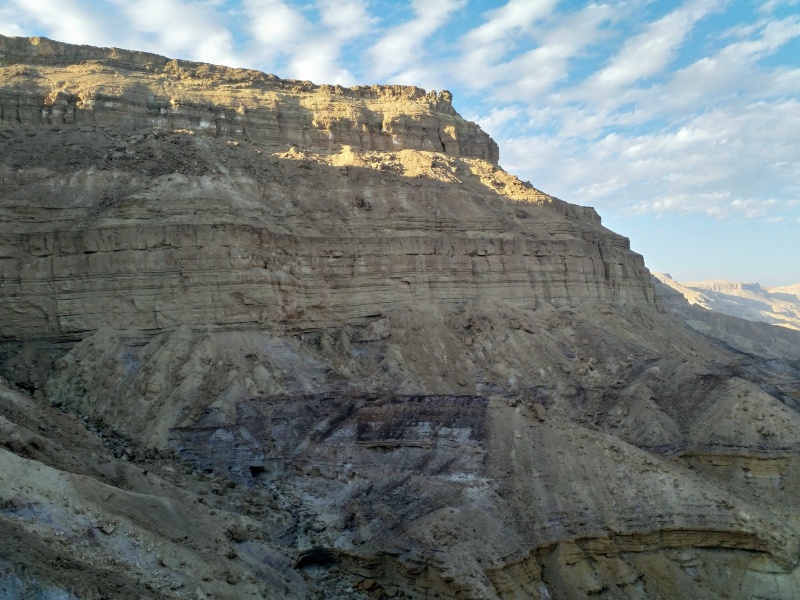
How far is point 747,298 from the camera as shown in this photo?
475 ft

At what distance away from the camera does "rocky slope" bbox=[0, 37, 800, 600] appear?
13.9 meters

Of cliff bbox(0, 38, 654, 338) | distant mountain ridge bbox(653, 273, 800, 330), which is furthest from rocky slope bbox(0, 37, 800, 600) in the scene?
distant mountain ridge bbox(653, 273, 800, 330)

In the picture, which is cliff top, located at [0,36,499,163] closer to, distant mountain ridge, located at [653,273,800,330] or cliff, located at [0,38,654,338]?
cliff, located at [0,38,654,338]

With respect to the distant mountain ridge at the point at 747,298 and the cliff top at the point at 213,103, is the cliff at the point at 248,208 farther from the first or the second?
the distant mountain ridge at the point at 747,298

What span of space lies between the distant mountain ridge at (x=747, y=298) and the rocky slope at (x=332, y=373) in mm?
78921

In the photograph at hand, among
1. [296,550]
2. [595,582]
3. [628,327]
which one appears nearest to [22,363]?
[296,550]

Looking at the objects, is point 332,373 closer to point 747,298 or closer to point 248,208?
point 248,208

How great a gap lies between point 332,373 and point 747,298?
481 feet

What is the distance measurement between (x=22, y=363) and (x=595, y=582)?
2197 cm

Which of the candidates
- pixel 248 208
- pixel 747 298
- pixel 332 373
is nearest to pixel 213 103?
pixel 248 208

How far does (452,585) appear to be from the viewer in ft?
42.6

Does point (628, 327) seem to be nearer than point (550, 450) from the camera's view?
No

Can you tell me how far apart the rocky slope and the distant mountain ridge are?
259ft

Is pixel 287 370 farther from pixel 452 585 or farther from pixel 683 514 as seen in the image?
pixel 683 514
